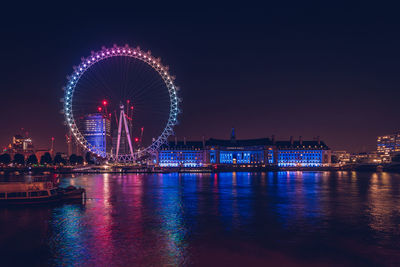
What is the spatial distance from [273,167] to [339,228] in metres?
85.1

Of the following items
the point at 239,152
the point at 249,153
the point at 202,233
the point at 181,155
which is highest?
the point at 239,152

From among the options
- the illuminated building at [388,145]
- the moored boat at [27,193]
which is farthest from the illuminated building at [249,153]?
the moored boat at [27,193]

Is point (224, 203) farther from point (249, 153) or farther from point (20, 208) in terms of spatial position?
point (249, 153)

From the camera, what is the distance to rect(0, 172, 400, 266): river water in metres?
15.4

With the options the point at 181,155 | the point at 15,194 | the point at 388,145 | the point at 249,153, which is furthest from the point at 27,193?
the point at 388,145

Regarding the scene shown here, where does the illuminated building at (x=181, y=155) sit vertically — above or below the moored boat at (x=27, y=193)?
above

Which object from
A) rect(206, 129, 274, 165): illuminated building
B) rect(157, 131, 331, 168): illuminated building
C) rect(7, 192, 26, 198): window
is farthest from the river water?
rect(206, 129, 274, 165): illuminated building

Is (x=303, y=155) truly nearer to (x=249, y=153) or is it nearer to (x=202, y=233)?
(x=249, y=153)

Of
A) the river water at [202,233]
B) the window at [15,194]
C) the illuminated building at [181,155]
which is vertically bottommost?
the river water at [202,233]

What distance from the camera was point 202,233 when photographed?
1973 cm

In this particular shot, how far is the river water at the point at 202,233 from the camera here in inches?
606

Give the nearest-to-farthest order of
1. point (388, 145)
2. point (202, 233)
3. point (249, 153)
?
point (202, 233) < point (249, 153) < point (388, 145)

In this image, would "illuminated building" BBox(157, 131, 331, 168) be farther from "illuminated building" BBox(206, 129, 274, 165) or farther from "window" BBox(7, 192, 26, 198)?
"window" BBox(7, 192, 26, 198)

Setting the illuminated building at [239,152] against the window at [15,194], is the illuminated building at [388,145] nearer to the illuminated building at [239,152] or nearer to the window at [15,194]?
the illuminated building at [239,152]
